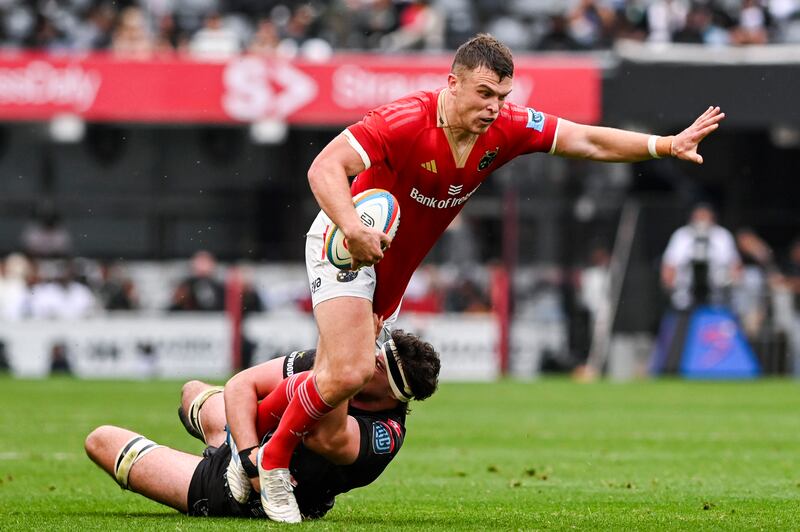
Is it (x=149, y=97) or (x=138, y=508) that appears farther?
(x=149, y=97)

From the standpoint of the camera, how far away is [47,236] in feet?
79.2

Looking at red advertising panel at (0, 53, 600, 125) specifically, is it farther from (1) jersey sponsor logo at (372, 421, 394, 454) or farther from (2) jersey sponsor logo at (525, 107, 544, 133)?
(1) jersey sponsor logo at (372, 421, 394, 454)

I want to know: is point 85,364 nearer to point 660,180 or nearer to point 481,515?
point 660,180

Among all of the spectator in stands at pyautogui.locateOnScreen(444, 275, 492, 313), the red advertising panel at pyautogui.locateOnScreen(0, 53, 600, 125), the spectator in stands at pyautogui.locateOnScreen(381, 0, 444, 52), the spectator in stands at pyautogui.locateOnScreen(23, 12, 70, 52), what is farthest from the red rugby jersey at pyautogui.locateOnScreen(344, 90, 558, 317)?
the spectator in stands at pyautogui.locateOnScreen(23, 12, 70, 52)

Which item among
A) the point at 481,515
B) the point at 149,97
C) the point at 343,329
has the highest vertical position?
the point at 149,97

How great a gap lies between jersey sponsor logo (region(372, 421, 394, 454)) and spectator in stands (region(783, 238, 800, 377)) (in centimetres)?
1541

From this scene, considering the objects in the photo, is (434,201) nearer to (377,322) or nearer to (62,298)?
(377,322)

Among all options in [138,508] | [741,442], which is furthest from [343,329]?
[741,442]

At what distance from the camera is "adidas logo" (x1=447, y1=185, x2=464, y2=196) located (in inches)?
300

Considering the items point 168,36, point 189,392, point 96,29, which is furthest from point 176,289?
point 189,392

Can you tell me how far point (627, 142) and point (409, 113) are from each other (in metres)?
1.18

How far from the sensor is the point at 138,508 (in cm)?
795

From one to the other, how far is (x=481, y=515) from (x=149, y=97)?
669 inches

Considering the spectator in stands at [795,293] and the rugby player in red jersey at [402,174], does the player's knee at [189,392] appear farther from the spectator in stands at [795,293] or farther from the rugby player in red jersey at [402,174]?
the spectator in stands at [795,293]
